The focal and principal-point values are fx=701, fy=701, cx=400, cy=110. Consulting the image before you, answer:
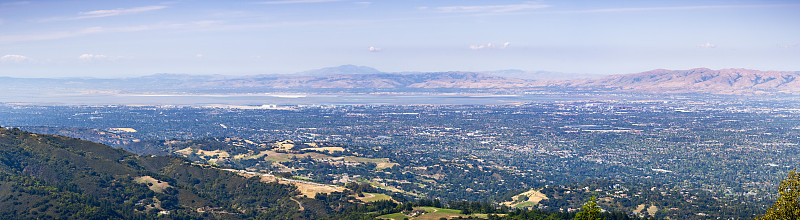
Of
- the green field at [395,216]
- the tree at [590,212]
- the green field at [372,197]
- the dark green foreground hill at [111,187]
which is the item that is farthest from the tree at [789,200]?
the green field at [372,197]

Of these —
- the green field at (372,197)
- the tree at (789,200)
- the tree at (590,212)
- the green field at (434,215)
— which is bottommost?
the green field at (372,197)

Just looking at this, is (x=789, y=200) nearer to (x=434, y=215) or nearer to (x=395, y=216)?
(x=434, y=215)

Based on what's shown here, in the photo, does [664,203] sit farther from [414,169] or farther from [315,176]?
[315,176]

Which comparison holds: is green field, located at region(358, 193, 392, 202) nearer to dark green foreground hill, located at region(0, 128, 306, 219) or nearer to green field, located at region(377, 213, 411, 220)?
dark green foreground hill, located at region(0, 128, 306, 219)

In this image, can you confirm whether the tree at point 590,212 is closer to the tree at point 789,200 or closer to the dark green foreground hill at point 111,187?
the tree at point 789,200

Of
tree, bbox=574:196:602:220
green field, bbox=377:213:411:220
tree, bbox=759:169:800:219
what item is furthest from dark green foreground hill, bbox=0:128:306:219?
tree, bbox=759:169:800:219

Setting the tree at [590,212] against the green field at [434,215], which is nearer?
the tree at [590,212]
